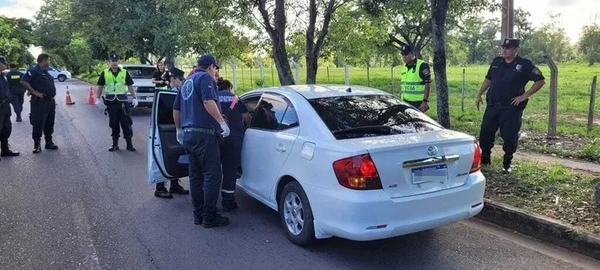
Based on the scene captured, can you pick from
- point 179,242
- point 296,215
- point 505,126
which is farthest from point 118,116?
point 505,126

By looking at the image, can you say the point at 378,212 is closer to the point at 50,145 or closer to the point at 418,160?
the point at 418,160

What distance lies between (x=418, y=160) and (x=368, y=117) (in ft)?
2.46

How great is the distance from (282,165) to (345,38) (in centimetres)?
789

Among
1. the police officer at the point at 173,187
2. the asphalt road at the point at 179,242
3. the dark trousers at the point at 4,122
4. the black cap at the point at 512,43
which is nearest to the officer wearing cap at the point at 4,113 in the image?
the dark trousers at the point at 4,122

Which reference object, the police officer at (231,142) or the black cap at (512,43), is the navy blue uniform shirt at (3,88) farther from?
the black cap at (512,43)

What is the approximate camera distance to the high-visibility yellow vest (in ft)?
28.5

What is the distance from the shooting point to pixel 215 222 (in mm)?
4781

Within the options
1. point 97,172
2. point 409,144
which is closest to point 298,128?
point 409,144

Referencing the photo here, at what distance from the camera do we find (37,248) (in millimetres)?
4273

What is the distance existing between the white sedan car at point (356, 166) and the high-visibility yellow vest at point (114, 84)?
15.4 feet

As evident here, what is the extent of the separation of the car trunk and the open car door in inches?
98.4

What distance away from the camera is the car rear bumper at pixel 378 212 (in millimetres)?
3488

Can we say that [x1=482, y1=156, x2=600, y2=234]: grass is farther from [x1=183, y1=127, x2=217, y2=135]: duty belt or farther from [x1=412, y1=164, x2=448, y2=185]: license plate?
[x1=183, y1=127, x2=217, y2=135]: duty belt

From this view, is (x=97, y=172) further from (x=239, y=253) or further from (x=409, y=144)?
(x=409, y=144)
